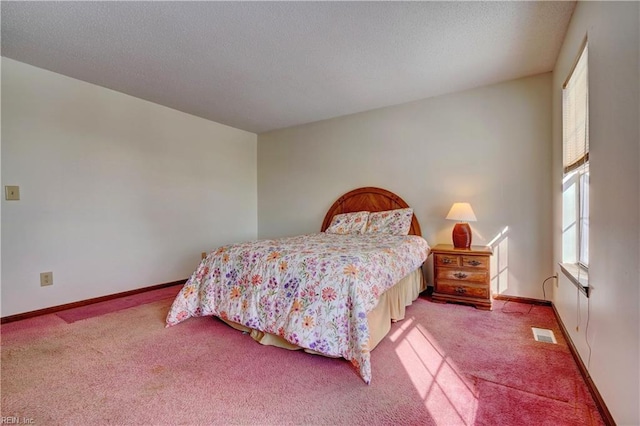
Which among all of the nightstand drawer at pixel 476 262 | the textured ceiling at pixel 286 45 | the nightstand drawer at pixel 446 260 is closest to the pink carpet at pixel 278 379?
the nightstand drawer at pixel 476 262

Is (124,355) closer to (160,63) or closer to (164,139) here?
(160,63)

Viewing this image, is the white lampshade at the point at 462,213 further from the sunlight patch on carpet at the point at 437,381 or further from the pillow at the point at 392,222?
the sunlight patch on carpet at the point at 437,381

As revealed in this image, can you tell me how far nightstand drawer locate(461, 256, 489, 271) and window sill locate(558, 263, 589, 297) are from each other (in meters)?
0.61

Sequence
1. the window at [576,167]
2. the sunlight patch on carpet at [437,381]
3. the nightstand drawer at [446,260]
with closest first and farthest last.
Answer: the sunlight patch on carpet at [437,381] → the window at [576,167] → the nightstand drawer at [446,260]

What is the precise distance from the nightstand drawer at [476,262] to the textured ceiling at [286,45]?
1.82 m

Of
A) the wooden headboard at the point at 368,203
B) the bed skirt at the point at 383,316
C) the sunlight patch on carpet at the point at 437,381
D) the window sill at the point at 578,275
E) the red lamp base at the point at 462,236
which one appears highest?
the wooden headboard at the point at 368,203

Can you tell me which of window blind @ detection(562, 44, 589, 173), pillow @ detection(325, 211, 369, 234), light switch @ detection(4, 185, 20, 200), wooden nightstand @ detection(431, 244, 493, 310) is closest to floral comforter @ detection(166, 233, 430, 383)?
wooden nightstand @ detection(431, 244, 493, 310)

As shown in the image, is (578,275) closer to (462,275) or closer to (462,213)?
(462,275)

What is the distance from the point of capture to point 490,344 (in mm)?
2123

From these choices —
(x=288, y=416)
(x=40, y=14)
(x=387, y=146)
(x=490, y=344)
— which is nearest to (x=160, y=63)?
(x=40, y=14)

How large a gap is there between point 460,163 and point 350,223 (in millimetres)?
1458

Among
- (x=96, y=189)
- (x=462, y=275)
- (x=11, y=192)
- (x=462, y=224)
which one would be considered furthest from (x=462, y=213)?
(x=11, y=192)

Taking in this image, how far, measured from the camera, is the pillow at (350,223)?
3.74 metres

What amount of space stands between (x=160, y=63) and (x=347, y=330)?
278 cm
